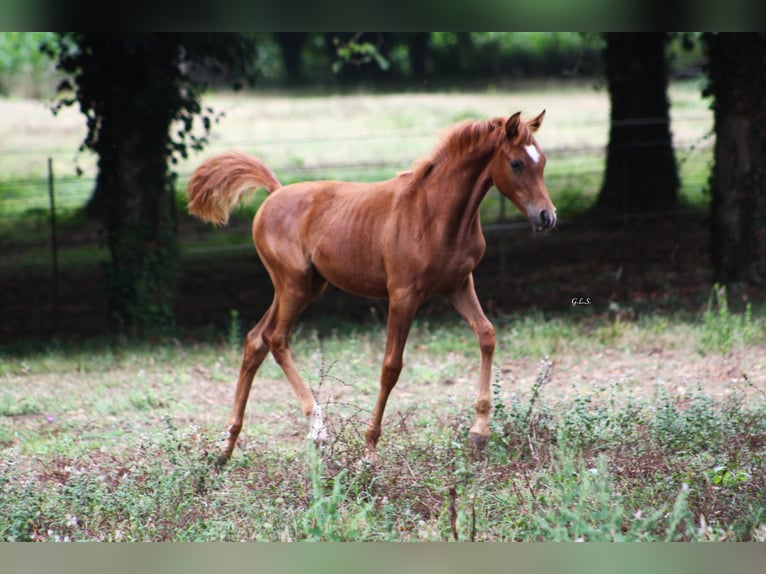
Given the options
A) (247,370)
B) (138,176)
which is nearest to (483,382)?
(247,370)

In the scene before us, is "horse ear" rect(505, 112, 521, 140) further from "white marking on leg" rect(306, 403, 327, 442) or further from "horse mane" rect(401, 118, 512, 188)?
"white marking on leg" rect(306, 403, 327, 442)

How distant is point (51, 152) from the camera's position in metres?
20.1

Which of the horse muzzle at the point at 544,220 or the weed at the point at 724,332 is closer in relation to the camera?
the horse muzzle at the point at 544,220

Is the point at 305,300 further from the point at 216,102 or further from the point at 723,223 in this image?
the point at 216,102

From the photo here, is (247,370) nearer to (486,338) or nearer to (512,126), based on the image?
(486,338)

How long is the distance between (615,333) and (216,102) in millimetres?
18998

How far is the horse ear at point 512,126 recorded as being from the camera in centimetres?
530

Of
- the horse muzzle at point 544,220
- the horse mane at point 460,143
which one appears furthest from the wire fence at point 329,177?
the horse muzzle at point 544,220

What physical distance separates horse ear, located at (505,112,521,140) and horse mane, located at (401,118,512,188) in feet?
0.35

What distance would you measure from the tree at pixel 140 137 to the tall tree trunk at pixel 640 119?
6191 millimetres

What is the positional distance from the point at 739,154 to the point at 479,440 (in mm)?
6299

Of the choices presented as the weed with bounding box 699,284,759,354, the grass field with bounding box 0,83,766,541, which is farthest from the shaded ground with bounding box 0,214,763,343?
the weed with bounding box 699,284,759,354

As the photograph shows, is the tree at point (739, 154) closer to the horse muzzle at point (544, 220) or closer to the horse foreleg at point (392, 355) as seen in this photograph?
the horse muzzle at point (544, 220)

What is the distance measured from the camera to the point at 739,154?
34.9 ft
